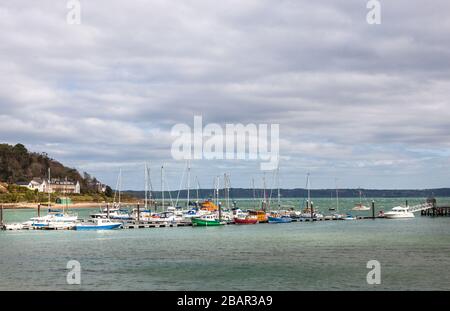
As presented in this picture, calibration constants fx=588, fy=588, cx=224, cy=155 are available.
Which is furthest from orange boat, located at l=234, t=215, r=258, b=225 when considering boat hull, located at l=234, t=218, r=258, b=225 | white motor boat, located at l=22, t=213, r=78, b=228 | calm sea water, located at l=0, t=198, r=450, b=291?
white motor boat, located at l=22, t=213, r=78, b=228

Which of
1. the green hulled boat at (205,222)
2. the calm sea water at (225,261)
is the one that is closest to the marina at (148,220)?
the green hulled boat at (205,222)

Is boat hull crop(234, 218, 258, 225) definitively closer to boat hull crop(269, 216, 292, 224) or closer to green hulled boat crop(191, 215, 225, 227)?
green hulled boat crop(191, 215, 225, 227)

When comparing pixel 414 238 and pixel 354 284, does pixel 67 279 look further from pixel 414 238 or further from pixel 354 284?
pixel 414 238

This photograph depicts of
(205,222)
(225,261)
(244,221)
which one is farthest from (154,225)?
(225,261)

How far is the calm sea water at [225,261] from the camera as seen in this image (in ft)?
145

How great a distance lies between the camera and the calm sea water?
44125 millimetres

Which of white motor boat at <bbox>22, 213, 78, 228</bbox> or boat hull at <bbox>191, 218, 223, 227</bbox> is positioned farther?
boat hull at <bbox>191, 218, 223, 227</bbox>
